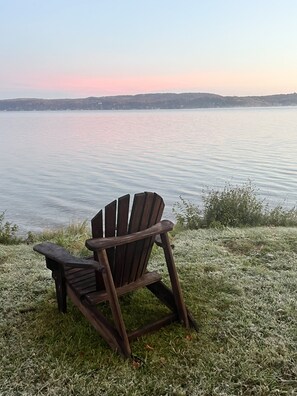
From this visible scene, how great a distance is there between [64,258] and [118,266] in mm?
468

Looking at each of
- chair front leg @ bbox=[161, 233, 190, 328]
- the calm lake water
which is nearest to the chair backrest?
chair front leg @ bbox=[161, 233, 190, 328]

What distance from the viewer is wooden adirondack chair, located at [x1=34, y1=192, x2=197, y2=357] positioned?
111 inches

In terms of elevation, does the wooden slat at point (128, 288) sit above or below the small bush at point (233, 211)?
above

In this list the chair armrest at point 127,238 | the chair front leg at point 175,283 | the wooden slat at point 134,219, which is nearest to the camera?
the chair armrest at point 127,238

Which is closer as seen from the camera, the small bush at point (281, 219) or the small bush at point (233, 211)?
the small bush at point (233, 211)

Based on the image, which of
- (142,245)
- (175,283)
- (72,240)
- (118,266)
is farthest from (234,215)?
(118,266)

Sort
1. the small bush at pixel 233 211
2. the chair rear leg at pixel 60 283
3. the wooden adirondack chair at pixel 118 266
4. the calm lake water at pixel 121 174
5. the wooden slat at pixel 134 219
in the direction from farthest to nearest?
the calm lake water at pixel 121 174, the small bush at pixel 233 211, the chair rear leg at pixel 60 283, the wooden slat at pixel 134 219, the wooden adirondack chair at pixel 118 266

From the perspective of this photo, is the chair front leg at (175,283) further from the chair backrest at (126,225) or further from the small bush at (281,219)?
the small bush at (281,219)

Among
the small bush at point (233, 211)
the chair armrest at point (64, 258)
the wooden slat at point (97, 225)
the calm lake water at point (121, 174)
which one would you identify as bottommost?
the calm lake water at point (121, 174)

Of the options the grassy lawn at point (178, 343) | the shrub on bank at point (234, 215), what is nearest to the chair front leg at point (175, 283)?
the grassy lawn at point (178, 343)

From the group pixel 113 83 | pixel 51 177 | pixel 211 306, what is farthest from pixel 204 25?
pixel 113 83

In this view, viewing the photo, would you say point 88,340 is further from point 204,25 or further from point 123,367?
point 204,25

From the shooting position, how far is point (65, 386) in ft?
8.35

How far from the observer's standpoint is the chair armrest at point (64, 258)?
2.80 metres
